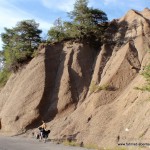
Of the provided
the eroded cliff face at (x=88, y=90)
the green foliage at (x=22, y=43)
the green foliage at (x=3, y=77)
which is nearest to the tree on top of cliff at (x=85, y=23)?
the eroded cliff face at (x=88, y=90)

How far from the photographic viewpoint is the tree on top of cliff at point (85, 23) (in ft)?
132

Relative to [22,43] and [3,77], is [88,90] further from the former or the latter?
[3,77]

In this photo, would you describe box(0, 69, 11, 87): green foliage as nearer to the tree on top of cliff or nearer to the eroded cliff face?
the eroded cliff face

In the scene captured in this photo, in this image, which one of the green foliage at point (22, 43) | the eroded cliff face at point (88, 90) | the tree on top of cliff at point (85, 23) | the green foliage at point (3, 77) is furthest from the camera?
the green foliage at point (3, 77)

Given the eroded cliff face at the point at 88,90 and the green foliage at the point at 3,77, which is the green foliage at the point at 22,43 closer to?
the eroded cliff face at the point at 88,90

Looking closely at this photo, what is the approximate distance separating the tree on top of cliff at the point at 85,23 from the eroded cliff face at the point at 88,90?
3.69 feet

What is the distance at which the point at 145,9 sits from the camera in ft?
143


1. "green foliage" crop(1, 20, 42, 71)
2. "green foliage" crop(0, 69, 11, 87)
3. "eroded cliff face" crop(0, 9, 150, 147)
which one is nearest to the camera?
"eroded cliff face" crop(0, 9, 150, 147)

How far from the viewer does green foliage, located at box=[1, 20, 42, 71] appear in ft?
147

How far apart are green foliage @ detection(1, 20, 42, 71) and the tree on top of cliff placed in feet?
17.4

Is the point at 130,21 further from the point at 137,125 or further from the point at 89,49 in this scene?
the point at 137,125

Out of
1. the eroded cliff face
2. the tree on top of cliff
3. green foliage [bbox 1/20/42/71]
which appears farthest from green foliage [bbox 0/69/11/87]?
the tree on top of cliff

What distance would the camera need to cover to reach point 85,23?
40.3 metres

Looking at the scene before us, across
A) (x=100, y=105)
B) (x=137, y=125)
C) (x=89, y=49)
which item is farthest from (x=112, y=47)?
(x=137, y=125)
